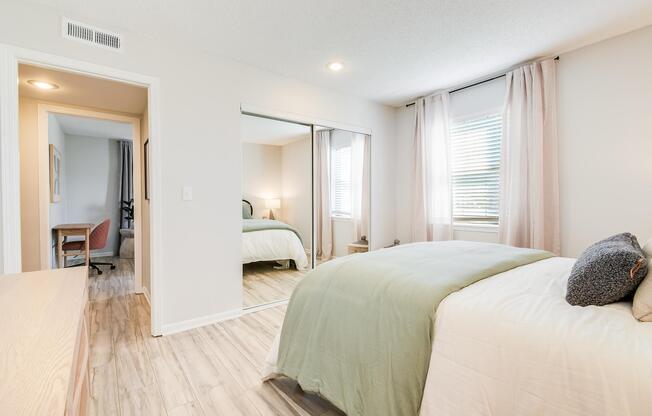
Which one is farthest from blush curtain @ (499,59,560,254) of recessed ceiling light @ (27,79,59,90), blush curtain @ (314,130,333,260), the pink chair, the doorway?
the pink chair

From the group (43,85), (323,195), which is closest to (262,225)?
(323,195)

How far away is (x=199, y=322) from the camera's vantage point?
2.67 meters

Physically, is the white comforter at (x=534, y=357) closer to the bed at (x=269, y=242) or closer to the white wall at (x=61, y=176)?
the bed at (x=269, y=242)

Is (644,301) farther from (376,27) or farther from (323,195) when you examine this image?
(323,195)

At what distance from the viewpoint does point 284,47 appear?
2600 mm

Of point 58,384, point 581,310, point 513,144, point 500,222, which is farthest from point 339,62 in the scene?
point 58,384

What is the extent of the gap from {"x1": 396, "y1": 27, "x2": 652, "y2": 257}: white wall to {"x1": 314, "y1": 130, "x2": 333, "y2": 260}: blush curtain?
224cm

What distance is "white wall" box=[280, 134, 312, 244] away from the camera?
337 centimetres

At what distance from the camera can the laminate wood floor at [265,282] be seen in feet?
10.4

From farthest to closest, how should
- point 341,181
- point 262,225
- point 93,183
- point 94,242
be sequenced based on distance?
1. point 93,183
2. point 94,242
3. point 341,181
4. point 262,225

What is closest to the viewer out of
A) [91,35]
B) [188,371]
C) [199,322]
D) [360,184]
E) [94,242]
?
[188,371]

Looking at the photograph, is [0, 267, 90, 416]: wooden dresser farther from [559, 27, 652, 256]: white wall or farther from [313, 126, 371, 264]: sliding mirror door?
[559, 27, 652, 256]: white wall

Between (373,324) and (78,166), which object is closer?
(373,324)

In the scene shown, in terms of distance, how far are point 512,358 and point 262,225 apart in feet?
8.53
